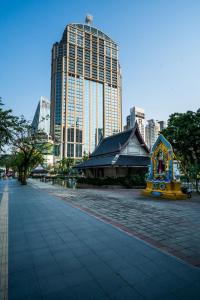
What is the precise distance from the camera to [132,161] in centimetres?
2277

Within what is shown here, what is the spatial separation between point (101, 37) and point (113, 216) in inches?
6200

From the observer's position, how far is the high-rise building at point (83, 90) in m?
115

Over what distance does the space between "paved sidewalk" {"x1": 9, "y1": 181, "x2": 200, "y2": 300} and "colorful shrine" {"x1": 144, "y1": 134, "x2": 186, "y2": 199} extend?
9.29 m

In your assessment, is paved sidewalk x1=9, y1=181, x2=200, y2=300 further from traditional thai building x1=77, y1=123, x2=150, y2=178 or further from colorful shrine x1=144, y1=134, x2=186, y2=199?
traditional thai building x1=77, y1=123, x2=150, y2=178

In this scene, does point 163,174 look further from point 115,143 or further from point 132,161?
point 115,143

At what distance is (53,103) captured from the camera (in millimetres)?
117500

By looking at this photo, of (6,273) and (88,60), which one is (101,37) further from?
(6,273)

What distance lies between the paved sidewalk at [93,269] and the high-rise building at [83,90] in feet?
348

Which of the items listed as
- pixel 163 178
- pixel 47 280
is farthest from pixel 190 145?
pixel 47 280

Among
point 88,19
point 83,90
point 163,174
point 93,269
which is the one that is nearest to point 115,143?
point 163,174

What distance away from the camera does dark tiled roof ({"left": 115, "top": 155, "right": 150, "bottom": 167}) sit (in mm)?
21778

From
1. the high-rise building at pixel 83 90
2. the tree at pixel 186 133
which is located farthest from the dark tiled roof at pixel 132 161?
the high-rise building at pixel 83 90

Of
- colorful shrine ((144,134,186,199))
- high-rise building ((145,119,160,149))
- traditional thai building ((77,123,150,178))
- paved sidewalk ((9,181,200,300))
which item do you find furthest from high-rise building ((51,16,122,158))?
paved sidewalk ((9,181,200,300))

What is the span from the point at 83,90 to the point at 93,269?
12843 cm
